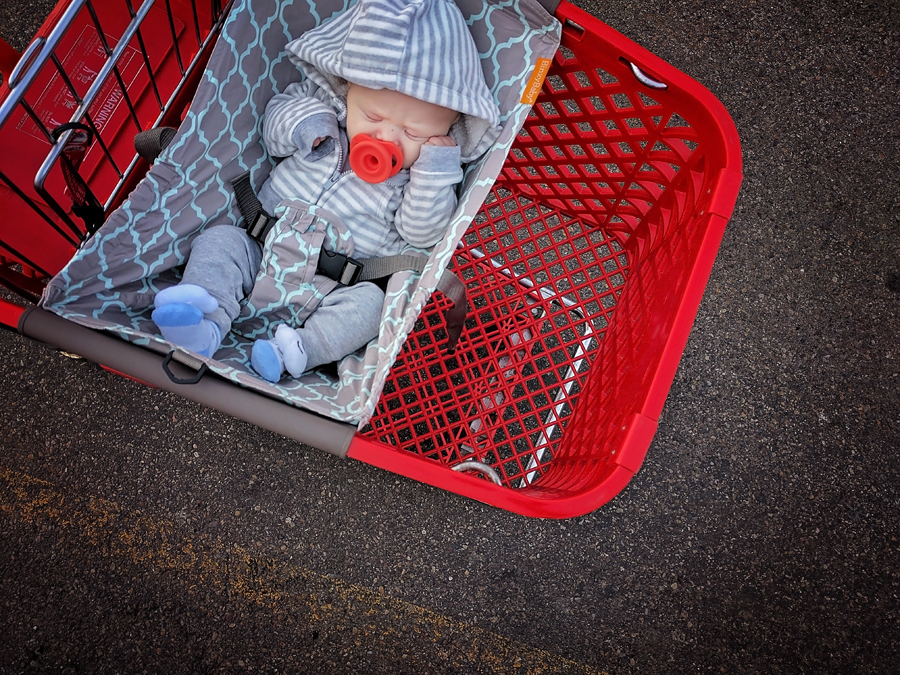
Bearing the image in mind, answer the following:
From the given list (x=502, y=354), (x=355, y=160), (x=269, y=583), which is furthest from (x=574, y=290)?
(x=269, y=583)

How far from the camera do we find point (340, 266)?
1.30m

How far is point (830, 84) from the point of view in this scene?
74.3 inches

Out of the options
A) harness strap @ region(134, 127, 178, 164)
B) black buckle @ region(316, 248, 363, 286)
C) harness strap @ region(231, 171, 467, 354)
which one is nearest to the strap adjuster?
harness strap @ region(231, 171, 467, 354)

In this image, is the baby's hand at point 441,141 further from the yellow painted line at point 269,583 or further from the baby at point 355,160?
the yellow painted line at point 269,583

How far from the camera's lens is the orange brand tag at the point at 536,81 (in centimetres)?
113

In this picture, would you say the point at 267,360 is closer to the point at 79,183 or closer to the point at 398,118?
the point at 79,183

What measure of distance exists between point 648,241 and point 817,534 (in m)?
0.96

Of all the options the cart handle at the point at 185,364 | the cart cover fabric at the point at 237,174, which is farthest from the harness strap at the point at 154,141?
the cart handle at the point at 185,364

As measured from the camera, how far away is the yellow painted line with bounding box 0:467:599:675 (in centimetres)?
151

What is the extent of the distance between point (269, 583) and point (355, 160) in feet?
3.39

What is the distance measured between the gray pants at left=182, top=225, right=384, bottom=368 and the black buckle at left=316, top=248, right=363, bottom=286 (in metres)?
0.02

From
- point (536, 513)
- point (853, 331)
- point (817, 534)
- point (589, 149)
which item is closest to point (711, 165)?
point (589, 149)

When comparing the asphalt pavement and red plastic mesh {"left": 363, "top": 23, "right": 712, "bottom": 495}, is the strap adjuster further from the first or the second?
the asphalt pavement

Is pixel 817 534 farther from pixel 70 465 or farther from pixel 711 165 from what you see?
pixel 70 465
